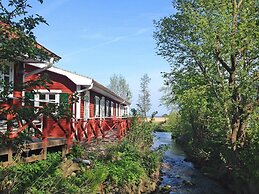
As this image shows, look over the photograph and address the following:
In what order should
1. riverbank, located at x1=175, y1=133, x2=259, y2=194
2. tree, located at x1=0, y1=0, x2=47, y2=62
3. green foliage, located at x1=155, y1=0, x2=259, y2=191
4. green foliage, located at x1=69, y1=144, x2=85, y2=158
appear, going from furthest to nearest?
green foliage, located at x1=155, y1=0, x2=259, y2=191 → riverbank, located at x1=175, y1=133, x2=259, y2=194 → green foliage, located at x1=69, y1=144, x2=85, y2=158 → tree, located at x1=0, y1=0, x2=47, y2=62

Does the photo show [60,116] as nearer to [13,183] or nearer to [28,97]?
[28,97]

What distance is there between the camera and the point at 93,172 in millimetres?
10172

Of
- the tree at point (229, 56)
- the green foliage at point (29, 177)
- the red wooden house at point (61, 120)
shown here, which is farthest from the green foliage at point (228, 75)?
the green foliage at point (29, 177)

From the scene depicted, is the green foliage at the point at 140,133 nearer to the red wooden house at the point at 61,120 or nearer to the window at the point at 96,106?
the red wooden house at the point at 61,120

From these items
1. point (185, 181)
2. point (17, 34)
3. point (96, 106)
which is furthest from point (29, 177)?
point (96, 106)

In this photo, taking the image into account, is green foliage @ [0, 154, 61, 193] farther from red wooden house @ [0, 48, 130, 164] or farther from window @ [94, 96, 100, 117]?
window @ [94, 96, 100, 117]

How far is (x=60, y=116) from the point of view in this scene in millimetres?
4180

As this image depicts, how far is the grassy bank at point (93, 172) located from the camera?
7.76 meters

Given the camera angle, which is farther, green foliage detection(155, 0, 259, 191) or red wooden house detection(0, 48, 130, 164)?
green foliage detection(155, 0, 259, 191)

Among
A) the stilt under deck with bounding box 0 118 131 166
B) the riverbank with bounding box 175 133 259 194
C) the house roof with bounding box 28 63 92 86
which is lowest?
the riverbank with bounding box 175 133 259 194

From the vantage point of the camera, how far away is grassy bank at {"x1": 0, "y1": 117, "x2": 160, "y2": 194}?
776 centimetres

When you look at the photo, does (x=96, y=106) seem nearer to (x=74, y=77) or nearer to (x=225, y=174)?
(x=74, y=77)

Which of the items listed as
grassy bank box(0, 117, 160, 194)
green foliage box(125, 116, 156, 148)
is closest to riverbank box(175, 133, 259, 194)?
grassy bank box(0, 117, 160, 194)

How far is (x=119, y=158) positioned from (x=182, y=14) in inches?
456
